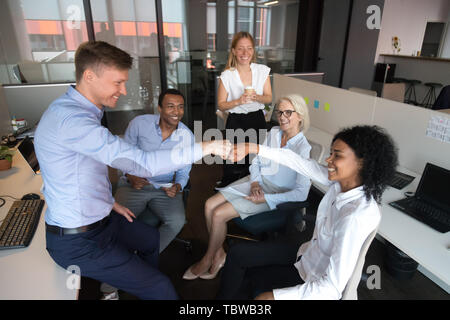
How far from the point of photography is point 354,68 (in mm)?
6434

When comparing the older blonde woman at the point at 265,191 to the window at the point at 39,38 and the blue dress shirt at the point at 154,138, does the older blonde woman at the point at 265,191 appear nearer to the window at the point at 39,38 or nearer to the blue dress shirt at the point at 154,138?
the blue dress shirt at the point at 154,138

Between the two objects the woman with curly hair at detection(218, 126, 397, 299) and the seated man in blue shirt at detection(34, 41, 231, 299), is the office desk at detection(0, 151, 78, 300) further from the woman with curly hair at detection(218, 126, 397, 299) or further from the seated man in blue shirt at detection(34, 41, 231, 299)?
the woman with curly hair at detection(218, 126, 397, 299)

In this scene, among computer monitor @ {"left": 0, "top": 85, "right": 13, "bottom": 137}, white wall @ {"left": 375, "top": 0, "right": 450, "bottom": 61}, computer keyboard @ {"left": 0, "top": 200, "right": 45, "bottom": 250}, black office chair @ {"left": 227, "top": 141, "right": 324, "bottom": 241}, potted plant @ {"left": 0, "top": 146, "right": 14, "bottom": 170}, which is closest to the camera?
computer keyboard @ {"left": 0, "top": 200, "right": 45, "bottom": 250}

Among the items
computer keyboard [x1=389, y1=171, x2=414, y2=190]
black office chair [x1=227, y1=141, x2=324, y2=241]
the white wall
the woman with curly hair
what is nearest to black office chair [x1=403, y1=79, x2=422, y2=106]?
the white wall

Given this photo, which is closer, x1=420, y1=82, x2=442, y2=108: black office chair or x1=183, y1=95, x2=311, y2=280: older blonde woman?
x1=183, y1=95, x2=311, y2=280: older blonde woman

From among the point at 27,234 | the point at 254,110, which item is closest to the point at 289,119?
the point at 254,110

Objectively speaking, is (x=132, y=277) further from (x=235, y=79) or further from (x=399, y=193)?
(x=235, y=79)

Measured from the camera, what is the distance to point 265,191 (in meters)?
2.23

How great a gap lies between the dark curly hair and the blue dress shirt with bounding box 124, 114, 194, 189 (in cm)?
129

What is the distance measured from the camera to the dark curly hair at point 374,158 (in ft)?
4.33

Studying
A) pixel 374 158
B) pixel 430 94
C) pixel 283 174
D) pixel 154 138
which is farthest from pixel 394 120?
pixel 430 94

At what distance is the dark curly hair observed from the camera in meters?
1.32

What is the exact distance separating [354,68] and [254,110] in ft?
14.7

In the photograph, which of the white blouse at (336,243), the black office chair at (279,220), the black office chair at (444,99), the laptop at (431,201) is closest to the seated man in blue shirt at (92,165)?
the white blouse at (336,243)
